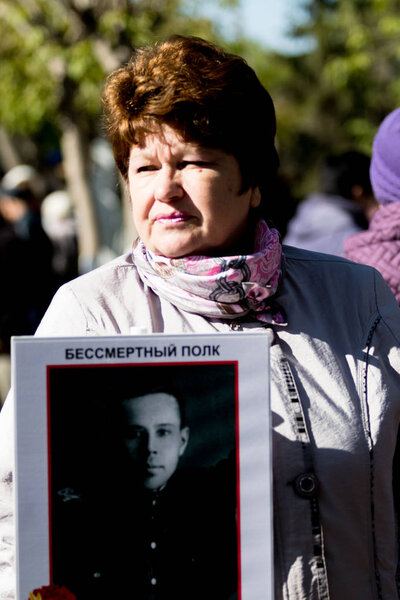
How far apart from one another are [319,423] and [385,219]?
1.16 metres

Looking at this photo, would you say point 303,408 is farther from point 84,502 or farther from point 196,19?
point 196,19

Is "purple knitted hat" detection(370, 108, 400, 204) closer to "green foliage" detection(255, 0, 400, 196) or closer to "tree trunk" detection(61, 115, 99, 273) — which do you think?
"tree trunk" detection(61, 115, 99, 273)

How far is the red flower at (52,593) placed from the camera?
5.54 ft

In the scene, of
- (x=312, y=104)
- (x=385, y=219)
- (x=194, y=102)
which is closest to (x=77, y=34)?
(x=385, y=219)

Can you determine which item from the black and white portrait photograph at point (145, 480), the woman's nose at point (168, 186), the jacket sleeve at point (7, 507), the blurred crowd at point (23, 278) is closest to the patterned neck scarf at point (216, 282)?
the woman's nose at point (168, 186)

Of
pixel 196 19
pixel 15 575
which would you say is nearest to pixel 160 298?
pixel 15 575

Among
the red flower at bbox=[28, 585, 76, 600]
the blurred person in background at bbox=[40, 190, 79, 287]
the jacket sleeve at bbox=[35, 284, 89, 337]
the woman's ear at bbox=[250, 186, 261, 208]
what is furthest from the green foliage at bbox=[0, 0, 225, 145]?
the red flower at bbox=[28, 585, 76, 600]

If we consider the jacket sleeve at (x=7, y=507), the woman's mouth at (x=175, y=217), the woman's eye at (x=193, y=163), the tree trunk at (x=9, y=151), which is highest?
the tree trunk at (x=9, y=151)

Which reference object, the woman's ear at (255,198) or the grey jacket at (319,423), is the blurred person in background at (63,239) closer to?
the woman's ear at (255,198)

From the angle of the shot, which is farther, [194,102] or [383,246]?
[383,246]

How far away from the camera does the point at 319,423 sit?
196 cm

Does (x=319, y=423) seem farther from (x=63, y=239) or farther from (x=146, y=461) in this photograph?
(x=63, y=239)

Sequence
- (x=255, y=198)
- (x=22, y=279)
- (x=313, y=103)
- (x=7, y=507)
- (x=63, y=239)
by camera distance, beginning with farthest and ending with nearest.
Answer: (x=313, y=103), (x=63, y=239), (x=22, y=279), (x=255, y=198), (x=7, y=507)

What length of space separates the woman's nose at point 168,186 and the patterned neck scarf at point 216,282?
136 mm
